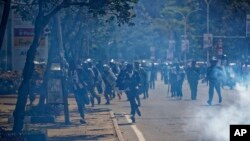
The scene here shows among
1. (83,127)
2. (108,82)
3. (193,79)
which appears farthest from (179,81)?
(83,127)

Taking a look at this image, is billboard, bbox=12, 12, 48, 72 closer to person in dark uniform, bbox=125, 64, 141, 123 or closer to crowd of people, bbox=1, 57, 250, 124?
crowd of people, bbox=1, 57, 250, 124

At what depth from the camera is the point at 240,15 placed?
7619 centimetres

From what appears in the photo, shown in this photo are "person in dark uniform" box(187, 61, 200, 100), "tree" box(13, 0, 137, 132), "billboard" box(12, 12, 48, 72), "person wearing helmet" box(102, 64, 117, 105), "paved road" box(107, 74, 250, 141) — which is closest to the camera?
"tree" box(13, 0, 137, 132)

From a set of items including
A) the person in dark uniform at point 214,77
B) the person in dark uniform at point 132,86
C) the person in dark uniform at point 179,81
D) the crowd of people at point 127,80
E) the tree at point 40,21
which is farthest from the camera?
the person in dark uniform at point 179,81

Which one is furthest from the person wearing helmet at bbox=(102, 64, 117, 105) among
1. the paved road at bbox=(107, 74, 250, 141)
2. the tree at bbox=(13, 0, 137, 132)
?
the tree at bbox=(13, 0, 137, 132)

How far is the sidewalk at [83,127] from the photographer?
1787cm

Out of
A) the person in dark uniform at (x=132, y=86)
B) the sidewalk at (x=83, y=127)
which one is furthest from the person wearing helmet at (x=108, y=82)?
the person in dark uniform at (x=132, y=86)

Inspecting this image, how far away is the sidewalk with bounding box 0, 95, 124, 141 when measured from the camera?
17.9m

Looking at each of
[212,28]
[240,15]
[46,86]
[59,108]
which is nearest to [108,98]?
[59,108]

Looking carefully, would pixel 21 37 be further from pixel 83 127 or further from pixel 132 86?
pixel 83 127

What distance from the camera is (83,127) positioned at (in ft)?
67.7

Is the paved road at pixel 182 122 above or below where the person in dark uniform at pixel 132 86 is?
below

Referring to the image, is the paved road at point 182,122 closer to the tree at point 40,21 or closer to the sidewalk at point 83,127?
the sidewalk at point 83,127

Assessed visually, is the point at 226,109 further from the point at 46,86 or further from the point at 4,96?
the point at 4,96
